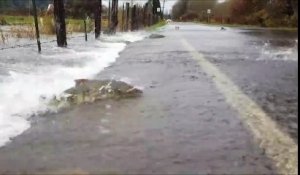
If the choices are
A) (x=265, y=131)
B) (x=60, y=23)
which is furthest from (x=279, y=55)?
(x=265, y=131)

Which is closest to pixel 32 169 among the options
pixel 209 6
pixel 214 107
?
pixel 214 107

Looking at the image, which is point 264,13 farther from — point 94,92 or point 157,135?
point 157,135

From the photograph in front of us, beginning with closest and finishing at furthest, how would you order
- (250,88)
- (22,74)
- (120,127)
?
(120,127), (250,88), (22,74)

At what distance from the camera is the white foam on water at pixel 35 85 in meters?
5.02

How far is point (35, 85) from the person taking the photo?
7414mm

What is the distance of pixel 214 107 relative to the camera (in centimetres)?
552

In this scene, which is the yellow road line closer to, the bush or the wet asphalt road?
the wet asphalt road

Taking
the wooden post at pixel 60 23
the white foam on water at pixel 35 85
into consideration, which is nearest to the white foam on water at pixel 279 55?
the white foam on water at pixel 35 85

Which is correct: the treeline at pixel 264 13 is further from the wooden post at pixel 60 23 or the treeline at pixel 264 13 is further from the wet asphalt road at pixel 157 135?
the wet asphalt road at pixel 157 135

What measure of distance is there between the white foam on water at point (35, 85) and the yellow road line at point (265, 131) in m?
1.94

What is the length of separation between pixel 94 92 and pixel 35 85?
127cm

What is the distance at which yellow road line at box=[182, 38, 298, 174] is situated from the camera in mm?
3666

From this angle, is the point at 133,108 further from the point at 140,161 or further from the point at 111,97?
the point at 140,161

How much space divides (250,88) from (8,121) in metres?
3.09
